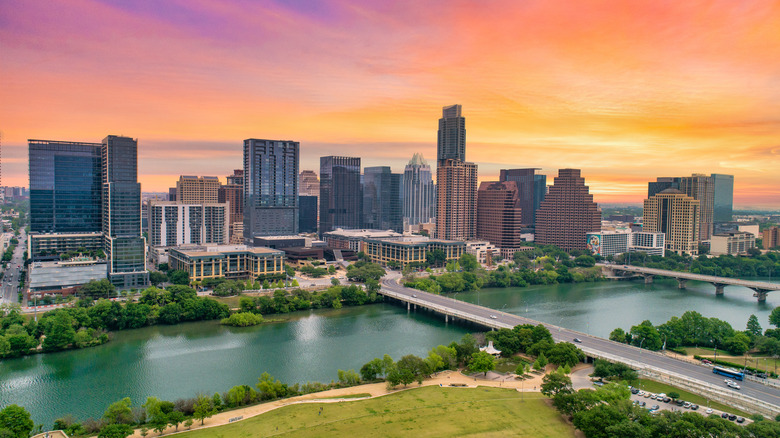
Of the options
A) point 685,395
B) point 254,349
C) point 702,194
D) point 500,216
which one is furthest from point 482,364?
point 702,194

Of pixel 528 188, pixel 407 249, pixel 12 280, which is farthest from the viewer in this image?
pixel 528 188

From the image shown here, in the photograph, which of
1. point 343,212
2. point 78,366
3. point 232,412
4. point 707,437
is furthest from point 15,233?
point 707,437

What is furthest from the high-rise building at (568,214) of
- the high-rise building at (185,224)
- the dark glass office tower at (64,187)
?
the dark glass office tower at (64,187)

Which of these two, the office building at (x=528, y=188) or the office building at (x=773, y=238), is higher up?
the office building at (x=528, y=188)

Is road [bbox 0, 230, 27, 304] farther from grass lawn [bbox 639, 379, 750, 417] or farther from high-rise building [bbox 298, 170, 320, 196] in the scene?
high-rise building [bbox 298, 170, 320, 196]

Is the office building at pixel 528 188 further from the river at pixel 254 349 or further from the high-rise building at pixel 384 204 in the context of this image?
the river at pixel 254 349

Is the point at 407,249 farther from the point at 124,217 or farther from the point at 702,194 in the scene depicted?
the point at 702,194
